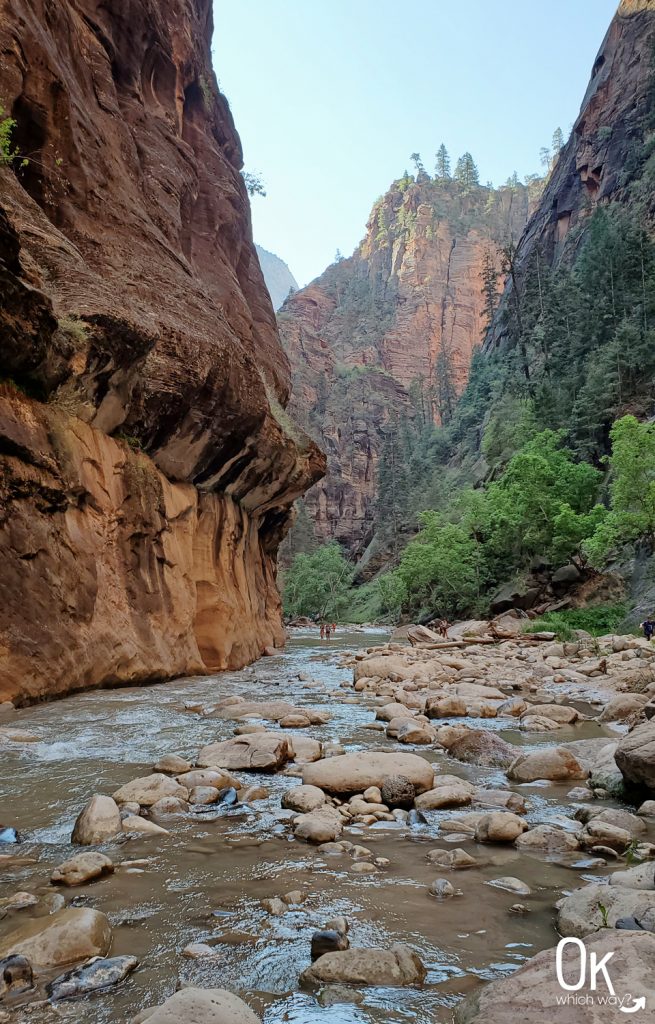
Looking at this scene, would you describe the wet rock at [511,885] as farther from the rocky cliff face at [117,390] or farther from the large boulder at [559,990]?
the rocky cliff face at [117,390]

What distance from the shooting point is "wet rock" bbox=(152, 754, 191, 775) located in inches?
242

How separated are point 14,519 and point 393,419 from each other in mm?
101481

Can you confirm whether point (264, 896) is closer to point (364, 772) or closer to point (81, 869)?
point (81, 869)

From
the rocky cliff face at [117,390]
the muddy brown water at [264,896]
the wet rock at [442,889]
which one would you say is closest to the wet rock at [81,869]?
the muddy brown water at [264,896]

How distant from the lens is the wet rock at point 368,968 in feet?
8.91

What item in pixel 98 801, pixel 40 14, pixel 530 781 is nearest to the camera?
pixel 98 801

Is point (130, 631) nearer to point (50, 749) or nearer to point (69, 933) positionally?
point (50, 749)

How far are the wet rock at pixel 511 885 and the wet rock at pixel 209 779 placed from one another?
8.99ft

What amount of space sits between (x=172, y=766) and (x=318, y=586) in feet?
197

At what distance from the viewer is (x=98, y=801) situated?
181 inches

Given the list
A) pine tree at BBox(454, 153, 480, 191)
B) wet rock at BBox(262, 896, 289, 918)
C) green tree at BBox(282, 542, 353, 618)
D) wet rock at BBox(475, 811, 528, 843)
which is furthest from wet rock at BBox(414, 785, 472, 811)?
pine tree at BBox(454, 153, 480, 191)

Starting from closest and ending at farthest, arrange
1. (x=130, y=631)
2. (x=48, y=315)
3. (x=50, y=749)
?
Result: (x=50, y=749) → (x=48, y=315) → (x=130, y=631)

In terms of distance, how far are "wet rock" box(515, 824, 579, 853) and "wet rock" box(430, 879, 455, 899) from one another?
0.92 m

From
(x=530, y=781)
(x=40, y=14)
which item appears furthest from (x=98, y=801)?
(x=40, y=14)
